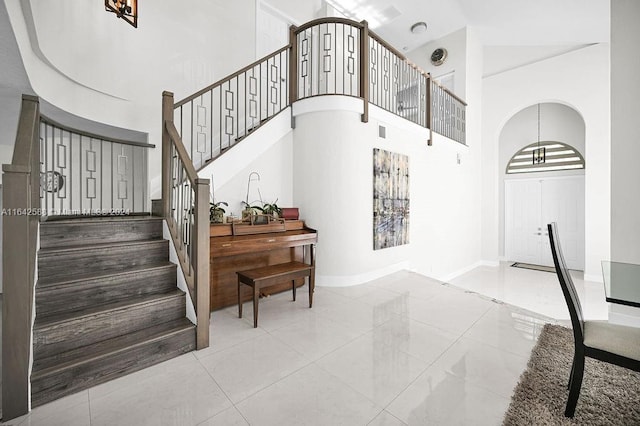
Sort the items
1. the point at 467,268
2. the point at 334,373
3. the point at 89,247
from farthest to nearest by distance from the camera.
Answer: the point at 467,268, the point at 89,247, the point at 334,373

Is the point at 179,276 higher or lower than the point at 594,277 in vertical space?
higher

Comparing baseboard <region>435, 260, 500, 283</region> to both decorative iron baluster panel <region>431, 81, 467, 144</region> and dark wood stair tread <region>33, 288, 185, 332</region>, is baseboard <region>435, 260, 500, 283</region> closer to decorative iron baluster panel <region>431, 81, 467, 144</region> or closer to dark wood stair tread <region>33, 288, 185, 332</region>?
decorative iron baluster panel <region>431, 81, 467, 144</region>

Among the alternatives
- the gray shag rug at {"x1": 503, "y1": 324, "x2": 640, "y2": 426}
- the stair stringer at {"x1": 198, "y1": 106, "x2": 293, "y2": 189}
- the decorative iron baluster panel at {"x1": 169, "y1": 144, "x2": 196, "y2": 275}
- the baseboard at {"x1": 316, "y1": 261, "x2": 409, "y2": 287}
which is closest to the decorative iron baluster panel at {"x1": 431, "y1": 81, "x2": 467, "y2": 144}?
the stair stringer at {"x1": 198, "y1": 106, "x2": 293, "y2": 189}

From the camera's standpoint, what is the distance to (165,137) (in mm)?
2816

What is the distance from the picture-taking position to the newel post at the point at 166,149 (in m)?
2.82

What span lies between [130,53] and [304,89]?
2639 mm

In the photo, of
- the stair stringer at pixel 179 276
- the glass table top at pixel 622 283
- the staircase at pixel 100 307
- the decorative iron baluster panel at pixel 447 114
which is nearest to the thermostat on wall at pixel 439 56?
the decorative iron baluster panel at pixel 447 114

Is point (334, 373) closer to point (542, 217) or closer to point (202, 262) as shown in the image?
point (202, 262)

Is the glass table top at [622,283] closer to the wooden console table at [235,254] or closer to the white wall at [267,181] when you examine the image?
the wooden console table at [235,254]

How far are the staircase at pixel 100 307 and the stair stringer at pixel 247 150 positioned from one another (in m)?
1.12

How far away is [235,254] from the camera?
3.09 metres

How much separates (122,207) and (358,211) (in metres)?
3.78

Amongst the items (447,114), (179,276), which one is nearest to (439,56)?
(447,114)

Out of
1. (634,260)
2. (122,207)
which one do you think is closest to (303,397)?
(634,260)
